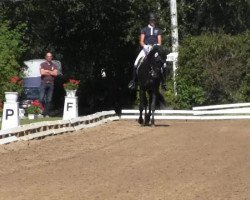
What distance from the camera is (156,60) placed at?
18.6m

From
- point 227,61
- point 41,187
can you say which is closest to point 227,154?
point 41,187

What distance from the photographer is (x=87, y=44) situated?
32.2m

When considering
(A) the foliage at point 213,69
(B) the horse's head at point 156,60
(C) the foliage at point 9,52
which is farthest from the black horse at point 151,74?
(A) the foliage at point 213,69

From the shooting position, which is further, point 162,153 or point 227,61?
point 227,61

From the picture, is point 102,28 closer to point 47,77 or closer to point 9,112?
point 47,77

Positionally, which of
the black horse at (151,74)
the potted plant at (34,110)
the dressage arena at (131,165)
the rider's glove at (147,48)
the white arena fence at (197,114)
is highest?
the rider's glove at (147,48)

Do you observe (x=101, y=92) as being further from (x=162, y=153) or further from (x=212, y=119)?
(x=162, y=153)

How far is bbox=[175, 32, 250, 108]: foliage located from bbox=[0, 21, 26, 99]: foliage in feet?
18.8

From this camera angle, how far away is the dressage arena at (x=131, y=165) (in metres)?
9.41

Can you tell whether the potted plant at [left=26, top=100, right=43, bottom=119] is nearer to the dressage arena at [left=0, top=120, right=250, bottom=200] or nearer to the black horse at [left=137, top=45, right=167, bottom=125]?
the black horse at [left=137, top=45, right=167, bottom=125]

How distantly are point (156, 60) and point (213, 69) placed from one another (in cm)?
682

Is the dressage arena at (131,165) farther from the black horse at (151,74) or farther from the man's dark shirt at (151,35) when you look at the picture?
the man's dark shirt at (151,35)

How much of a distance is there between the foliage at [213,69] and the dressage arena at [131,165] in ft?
23.6

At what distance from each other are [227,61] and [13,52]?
7711mm
